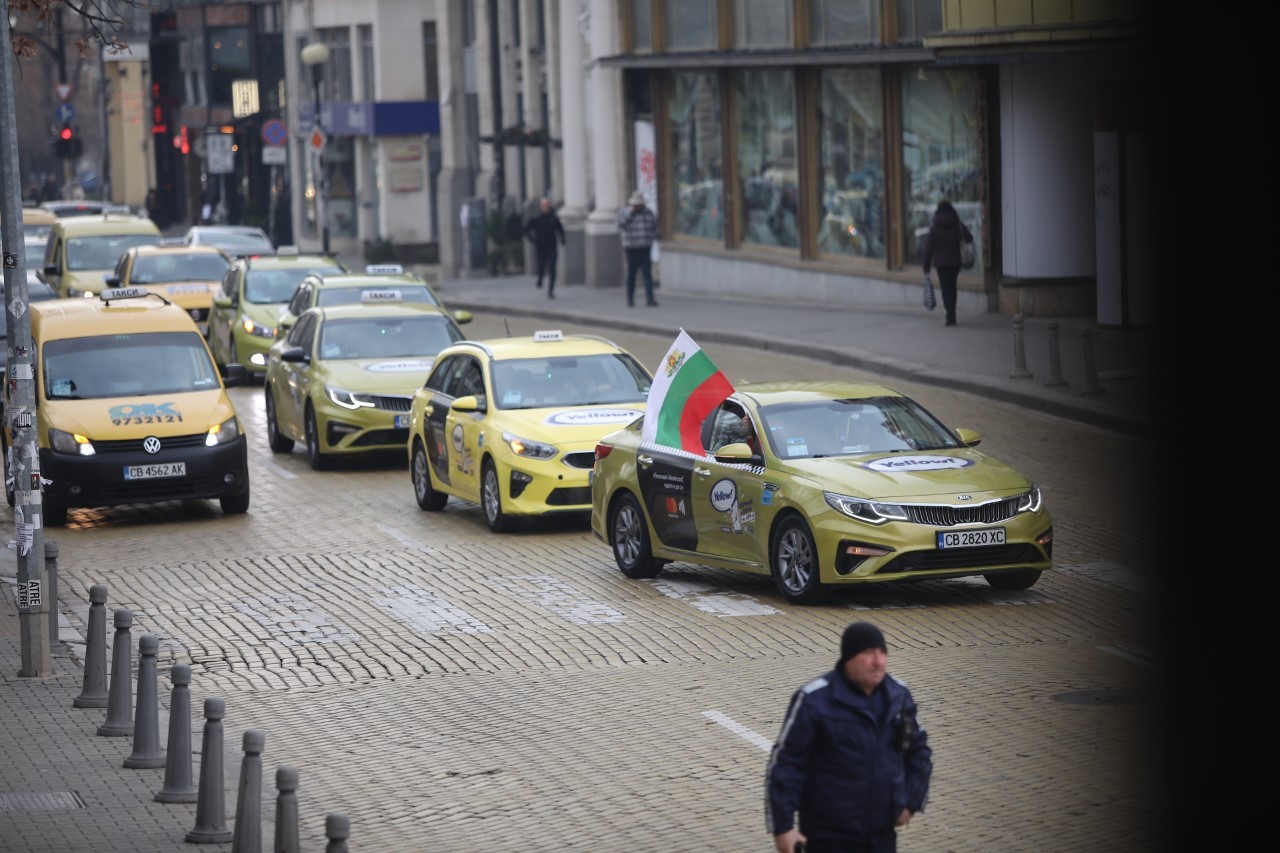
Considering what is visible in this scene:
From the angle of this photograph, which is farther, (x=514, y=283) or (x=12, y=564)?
(x=514, y=283)

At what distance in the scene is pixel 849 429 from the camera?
48.6ft

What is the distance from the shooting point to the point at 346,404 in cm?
2211

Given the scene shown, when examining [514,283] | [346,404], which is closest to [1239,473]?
[346,404]

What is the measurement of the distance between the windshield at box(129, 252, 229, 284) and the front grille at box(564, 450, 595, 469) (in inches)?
752

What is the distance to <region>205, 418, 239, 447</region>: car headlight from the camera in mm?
19453

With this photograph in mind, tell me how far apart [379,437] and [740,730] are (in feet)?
38.7

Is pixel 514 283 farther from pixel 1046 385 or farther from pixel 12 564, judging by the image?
pixel 12 564

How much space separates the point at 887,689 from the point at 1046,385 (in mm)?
17324

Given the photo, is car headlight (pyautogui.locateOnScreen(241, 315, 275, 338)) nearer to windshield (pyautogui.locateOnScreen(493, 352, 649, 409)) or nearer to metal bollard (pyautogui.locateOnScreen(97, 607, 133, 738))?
windshield (pyautogui.locateOnScreen(493, 352, 649, 409))

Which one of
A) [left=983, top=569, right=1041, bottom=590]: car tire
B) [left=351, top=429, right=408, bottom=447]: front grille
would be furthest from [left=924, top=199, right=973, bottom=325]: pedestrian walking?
[left=983, top=569, right=1041, bottom=590]: car tire

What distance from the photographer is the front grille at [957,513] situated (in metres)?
13.6

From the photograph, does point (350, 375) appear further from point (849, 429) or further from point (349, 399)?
point (849, 429)

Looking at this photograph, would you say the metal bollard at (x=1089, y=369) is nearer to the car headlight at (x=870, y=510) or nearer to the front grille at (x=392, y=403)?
the front grille at (x=392, y=403)

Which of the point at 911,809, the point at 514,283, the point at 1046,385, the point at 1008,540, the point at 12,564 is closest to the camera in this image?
the point at 911,809
